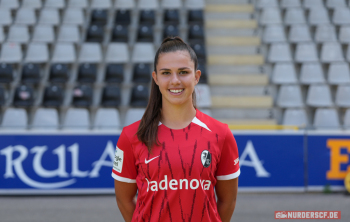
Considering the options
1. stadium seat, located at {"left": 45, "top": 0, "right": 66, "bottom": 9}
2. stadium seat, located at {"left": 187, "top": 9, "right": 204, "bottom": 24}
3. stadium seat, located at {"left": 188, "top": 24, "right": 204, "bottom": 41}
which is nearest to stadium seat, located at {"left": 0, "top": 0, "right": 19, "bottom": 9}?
stadium seat, located at {"left": 45, "top": 0, "right": 66, "bottom": 9}

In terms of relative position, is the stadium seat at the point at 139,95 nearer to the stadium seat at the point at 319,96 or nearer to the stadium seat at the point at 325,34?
the stadium seat at the point at 319,96

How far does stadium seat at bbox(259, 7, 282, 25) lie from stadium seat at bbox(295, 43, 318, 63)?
1125mm

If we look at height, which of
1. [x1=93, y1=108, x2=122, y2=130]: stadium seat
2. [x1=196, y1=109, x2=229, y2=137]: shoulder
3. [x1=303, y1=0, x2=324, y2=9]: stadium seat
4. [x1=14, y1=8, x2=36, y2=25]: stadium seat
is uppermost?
[x1=303, y1=0, x2=324, y2=9]: stadium seat

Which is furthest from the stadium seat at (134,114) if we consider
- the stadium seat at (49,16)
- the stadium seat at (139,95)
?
the stadium seat at (49,16)

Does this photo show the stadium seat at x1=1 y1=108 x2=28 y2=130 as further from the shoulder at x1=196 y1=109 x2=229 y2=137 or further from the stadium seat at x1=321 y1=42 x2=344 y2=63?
the stadium seat at x1=321 y1=42 x2=344 y2=63

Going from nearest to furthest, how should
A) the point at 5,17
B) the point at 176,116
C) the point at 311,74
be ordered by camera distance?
1. the point at 176,116
2. the point at 311,74
3. the point at 5,17

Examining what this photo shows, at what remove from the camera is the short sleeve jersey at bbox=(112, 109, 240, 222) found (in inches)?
55.7

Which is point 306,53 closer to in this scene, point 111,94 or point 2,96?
point 111,94

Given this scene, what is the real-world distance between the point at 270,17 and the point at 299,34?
0.93 m

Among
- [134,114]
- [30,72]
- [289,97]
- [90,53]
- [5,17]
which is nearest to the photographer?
[134,114]

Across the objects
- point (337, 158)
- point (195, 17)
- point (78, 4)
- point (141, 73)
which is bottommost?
point (337, 158)

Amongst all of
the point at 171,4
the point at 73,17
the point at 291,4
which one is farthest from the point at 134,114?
the point at 291,4

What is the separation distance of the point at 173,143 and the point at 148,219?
0.32m

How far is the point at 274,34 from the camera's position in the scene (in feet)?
27.8
